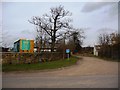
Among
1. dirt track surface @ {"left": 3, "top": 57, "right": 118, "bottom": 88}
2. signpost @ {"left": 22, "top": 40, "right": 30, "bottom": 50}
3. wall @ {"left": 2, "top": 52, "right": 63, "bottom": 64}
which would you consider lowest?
dirt track surface @ {"left": 3, "top": 57, "right": 118, "bottom": 88}

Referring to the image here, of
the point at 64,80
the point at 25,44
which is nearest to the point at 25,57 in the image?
the point at 25,44

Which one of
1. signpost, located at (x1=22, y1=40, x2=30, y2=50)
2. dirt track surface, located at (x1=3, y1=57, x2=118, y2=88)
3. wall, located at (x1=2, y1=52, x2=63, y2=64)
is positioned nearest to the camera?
dirt track surface, located at (x1=3, y1=57, x2=118, y2=88)

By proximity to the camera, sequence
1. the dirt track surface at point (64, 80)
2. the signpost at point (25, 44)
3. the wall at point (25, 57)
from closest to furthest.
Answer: the dirt track surface at point (64, 80) → the wall at point (25, 57) → the signpost at point (25, 44)

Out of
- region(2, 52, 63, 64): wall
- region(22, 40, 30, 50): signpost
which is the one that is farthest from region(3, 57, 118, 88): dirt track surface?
region(22, 40, 30, 50): signpost

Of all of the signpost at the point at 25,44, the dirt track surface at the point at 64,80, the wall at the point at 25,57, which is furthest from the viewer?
the signpost at the point at 25,44

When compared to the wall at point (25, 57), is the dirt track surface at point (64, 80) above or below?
below

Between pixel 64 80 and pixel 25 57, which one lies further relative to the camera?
pixel 25 57

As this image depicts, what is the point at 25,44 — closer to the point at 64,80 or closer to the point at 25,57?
the point at 25,57

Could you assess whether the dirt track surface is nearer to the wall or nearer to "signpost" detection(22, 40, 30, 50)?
the wall

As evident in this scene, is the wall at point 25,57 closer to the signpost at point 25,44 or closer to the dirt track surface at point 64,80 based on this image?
the signpost at point 25,44

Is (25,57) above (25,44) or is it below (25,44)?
below

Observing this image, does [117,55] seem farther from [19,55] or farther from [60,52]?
[19,55]

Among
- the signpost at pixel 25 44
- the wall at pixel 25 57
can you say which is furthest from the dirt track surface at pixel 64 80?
the signpost at pixel 25 44

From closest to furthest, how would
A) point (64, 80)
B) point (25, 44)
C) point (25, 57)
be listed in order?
point (64, 80) → point (25, 57) → point (25, 44)
